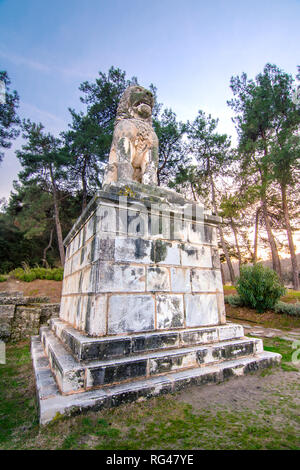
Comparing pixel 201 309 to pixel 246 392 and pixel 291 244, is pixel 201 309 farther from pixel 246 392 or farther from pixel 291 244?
pixel 291 244

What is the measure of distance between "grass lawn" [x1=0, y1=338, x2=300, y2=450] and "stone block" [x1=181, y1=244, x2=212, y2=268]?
52.5 inches

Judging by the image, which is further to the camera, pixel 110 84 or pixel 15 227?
pixel 15 227

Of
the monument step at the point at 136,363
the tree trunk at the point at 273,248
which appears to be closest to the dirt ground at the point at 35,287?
the monument step at the point at 136,363

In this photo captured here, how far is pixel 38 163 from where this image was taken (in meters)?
17.0

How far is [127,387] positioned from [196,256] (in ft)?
5.61

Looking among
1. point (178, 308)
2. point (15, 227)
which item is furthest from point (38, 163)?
point (178, 308)

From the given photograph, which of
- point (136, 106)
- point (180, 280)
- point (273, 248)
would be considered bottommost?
point (180, 280)

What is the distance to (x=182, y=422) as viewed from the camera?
5.08 feet

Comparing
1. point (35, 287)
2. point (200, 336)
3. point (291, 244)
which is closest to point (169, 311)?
point (200, 336)

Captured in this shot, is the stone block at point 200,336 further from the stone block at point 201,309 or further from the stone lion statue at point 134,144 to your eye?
the stone lion statue at point 134,144

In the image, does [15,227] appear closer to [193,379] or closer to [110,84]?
[110,84]

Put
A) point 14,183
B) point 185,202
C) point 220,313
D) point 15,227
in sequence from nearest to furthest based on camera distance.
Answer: point 220,313
point 185,202
point 15,227
point 14,183

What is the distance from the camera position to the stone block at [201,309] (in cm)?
270

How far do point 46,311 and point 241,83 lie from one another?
1932 cm
